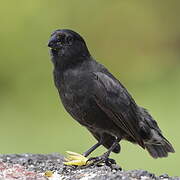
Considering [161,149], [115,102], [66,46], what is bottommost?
[161,149]

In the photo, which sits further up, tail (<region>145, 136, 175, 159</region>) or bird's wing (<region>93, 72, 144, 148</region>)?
bird's wing (<region>93, 72, 144, 148</region>)

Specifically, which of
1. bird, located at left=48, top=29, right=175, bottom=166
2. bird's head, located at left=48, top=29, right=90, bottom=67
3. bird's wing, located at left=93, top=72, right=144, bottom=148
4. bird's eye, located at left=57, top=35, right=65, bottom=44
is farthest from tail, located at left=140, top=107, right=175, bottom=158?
bird's eye, located at left=57, top=35, right=65, bottom=44

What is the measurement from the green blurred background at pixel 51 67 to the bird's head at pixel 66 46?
289 centimetres

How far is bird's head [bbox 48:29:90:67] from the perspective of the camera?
783 cm

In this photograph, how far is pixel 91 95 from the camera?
770 cm

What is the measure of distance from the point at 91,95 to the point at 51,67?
18.0 ft

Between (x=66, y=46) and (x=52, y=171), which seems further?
(x=66, y=46)

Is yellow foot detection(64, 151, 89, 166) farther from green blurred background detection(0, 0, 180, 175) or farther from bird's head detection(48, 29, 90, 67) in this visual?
green blurred background detection(0, 0, 180, 175)

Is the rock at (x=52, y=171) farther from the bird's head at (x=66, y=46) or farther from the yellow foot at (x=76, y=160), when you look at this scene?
the bird's head at (x=66, y=46)

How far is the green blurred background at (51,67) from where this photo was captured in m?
11.4

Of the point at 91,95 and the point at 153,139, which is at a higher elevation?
the point at 91,95

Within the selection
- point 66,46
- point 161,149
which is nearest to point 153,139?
point 161,149

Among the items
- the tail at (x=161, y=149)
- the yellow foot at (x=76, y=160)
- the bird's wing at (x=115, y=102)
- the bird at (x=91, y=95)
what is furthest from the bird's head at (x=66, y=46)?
the tail at (x=161, y=149)

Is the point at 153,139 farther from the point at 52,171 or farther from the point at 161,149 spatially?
the point at 52,171
